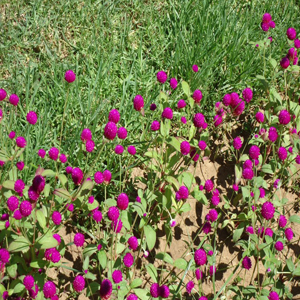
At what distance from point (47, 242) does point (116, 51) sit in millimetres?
1839

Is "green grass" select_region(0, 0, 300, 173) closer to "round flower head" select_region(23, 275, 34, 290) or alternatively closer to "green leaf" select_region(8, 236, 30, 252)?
"green leaf" select_region(8, 236, 30, 252)

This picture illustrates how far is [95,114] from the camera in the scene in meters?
2.67

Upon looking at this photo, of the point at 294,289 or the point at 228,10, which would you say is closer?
the point at 294,289

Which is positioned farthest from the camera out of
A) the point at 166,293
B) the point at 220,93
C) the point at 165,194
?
the point at 220,93

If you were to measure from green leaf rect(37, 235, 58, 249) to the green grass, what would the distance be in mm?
934

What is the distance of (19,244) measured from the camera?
6.03 feet

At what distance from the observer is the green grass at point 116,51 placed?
2.86 meters

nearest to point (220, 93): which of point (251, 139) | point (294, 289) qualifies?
point (251, 139)

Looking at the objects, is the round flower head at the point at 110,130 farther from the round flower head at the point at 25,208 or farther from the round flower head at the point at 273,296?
the round flower head at the point at 273,296

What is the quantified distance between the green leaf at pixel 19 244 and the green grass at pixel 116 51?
0.94 metres

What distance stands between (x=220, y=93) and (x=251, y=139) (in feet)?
1.66

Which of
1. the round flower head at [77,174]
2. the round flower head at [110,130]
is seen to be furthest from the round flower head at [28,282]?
the round flower head at [110,130]

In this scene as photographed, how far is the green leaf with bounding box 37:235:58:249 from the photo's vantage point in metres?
1.83

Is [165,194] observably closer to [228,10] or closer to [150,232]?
[150,232]
